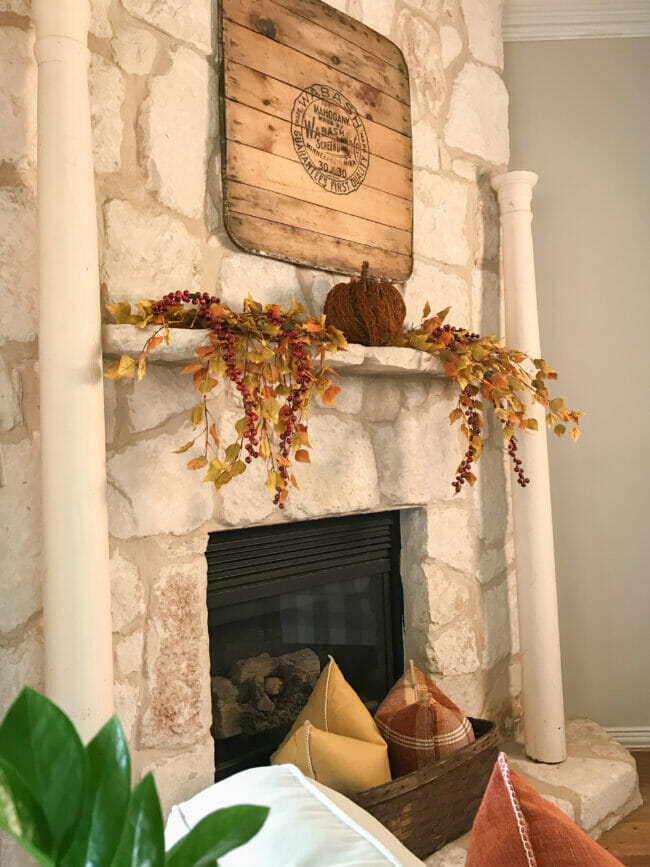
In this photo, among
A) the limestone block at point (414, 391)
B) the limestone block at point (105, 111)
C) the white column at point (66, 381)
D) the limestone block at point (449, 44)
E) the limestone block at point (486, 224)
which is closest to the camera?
the white column at point (66, 381)

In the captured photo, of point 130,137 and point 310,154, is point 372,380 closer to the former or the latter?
point 310,154

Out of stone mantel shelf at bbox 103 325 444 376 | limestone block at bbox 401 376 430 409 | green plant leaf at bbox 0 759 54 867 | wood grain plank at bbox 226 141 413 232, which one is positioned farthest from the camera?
limestone block at bbox 401 376 430 409

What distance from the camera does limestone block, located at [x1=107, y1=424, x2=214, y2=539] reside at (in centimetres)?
157

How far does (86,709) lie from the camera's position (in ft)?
4.41

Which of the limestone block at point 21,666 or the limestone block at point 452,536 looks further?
the limestone block at point 452,536

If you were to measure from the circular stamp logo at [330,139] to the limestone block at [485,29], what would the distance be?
0.70m

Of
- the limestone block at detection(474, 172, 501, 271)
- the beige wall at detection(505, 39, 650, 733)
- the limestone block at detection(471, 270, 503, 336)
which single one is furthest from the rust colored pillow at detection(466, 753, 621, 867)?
the beige wall at detection(505, 39, 650, 733)

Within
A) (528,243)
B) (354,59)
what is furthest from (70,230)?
(528,243)

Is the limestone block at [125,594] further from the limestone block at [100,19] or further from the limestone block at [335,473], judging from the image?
the limestone block at [100,19]

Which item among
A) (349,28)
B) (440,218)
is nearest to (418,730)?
(440,218)

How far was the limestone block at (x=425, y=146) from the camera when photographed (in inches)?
90.2

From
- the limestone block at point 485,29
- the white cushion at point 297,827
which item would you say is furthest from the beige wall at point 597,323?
the white cushion at point 297,827

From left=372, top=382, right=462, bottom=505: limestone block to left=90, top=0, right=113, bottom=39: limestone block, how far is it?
1.13 metres

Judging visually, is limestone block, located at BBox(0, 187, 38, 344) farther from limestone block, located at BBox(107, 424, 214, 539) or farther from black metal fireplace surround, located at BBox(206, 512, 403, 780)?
black metal fireplace surround, located at BBox(206, 512, 403, 780)
